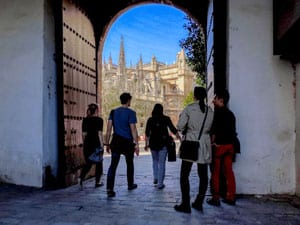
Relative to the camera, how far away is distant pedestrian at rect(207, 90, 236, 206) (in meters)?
5.12

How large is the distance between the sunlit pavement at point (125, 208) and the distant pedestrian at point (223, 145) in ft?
0.62

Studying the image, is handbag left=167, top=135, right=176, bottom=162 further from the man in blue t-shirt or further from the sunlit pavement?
the man in blue t-shirt

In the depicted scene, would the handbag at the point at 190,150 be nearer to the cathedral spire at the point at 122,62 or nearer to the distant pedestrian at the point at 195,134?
the distant pedestrian at the point at 195,134

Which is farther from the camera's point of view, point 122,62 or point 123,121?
point 122,62

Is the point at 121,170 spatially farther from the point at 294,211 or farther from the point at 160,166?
the point at 294,211

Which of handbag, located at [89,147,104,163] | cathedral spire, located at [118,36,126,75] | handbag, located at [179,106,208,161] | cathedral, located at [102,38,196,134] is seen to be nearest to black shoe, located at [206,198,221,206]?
handbag, located at [179,106,208,161]

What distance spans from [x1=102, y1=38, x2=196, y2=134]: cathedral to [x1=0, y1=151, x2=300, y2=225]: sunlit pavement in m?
27.0

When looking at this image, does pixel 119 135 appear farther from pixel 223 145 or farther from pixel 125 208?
pixel 223 145

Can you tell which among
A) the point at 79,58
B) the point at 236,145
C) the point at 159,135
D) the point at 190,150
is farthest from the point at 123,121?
the point at 79,58

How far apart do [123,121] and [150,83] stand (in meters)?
47.0

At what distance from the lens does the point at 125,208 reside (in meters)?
4.96

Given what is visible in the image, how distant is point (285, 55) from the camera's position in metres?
5.68

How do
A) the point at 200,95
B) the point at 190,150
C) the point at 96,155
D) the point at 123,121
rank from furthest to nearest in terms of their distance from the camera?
the point at 96,155
the point at 123,121
the point at 200,95
the point at 190,150

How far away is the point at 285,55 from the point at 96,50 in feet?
15.6
